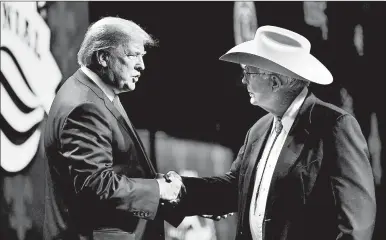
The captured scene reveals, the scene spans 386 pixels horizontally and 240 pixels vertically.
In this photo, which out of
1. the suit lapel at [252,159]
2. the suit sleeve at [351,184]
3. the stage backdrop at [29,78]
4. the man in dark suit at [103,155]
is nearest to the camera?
the suit sleeve at [351,184]

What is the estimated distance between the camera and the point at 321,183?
2.34 metres

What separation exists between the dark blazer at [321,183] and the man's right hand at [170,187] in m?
0.31

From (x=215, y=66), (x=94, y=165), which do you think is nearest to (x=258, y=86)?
(x=94, y=165)

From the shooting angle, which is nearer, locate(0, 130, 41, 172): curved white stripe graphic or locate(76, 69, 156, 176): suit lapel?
locate(76, 69, 156, 176): suit lapel

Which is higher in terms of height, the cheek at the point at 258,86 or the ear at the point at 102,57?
the ear at the point at 102,57

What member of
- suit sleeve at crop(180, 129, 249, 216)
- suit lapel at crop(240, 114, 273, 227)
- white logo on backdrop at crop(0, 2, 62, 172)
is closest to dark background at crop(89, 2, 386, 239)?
white logo on backdrop at crop(0, 2, 62, 172)

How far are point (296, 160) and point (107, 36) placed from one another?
95 centimetres

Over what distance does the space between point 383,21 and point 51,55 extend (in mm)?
2215

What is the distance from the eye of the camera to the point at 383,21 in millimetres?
3900

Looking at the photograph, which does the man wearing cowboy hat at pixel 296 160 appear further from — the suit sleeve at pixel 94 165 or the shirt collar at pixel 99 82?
the shirt collar at pixel 99 82

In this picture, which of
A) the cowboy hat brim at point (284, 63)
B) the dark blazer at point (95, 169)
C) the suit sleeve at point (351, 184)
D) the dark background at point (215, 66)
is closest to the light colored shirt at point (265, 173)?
the cowboy hat brim at point (284, 63)

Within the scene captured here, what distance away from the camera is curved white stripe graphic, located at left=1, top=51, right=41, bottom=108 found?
4.09 m

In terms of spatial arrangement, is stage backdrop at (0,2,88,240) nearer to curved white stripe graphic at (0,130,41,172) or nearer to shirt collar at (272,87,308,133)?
curved white stripe graphic at (0,130,41,172)

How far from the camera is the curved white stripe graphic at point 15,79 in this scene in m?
4.09
